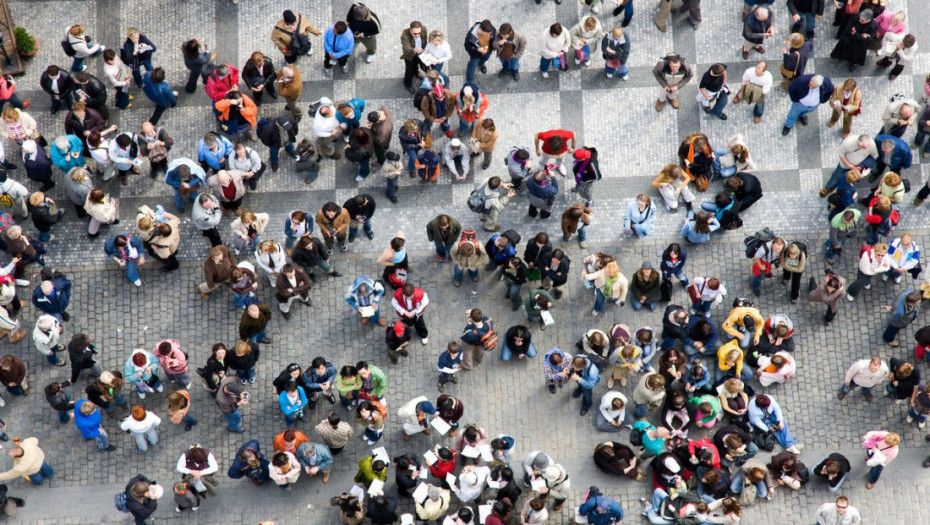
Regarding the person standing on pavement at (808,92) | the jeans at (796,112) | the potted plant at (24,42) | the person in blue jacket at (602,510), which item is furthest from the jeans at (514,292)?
the potted plant at (24,42)

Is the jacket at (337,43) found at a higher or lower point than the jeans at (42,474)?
higher

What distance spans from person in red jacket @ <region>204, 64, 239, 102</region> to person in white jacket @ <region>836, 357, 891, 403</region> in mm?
11413

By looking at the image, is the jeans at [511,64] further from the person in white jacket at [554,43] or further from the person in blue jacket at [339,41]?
the person in blue jacket at [339,41]

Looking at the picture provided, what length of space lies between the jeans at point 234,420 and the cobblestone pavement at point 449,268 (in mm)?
186

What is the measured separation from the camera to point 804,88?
21.8 metres

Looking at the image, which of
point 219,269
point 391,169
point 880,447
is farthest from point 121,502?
point 880,447

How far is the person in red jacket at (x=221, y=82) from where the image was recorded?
2172 cm

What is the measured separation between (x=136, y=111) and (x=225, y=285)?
13.0ft

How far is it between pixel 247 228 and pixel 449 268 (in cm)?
349

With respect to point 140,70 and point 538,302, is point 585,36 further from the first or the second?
point 140,70

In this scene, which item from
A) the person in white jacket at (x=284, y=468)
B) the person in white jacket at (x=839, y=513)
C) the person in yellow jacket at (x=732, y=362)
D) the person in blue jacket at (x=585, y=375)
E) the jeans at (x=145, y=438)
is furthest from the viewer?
the person in yellow jacket at (x=732, y=362)

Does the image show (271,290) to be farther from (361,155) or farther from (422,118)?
(422,118)

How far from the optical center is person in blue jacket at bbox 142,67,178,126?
21.8 meters

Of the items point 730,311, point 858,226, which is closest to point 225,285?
point 730,311
